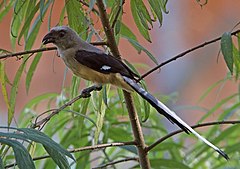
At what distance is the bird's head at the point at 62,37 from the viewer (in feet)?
3.41

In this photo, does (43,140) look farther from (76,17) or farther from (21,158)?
(76,17)

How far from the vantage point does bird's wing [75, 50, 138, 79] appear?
3.09ft

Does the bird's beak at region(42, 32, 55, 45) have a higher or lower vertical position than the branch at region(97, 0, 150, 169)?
higher

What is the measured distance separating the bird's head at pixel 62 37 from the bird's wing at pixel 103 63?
0.04m

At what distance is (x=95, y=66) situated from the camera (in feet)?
3.22

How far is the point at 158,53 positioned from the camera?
348 centimetres

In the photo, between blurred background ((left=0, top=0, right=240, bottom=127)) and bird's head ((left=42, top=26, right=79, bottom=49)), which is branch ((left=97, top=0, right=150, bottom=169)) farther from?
blurred background ((left=0, top=0, right=240, bottom=127))

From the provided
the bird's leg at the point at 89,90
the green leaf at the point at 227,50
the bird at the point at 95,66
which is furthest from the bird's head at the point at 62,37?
the green leaf at the point at 227,50

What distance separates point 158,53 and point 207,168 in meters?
1.93

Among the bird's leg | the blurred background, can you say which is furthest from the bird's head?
the blurred background

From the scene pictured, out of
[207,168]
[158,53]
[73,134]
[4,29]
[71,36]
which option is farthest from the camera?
[158,53]

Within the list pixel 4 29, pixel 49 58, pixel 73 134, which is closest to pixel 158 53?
pixel 49 58

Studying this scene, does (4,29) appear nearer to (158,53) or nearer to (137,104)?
(158,53)

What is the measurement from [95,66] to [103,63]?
0.02 metres
